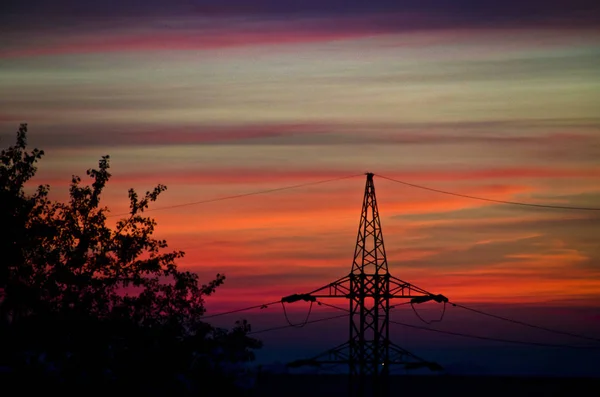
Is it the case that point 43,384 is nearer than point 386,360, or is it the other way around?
point 43,384

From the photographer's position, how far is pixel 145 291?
80625 millimetres

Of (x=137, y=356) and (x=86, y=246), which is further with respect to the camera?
(x=86, y=246)

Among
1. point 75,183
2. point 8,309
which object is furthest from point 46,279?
point 75,183

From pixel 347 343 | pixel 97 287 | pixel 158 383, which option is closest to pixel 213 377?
pixel 158 383

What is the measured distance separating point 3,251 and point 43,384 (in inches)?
509

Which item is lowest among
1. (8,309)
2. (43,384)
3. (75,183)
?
(43,384)

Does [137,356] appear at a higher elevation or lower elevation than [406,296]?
lower

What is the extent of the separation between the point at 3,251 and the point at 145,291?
950 cm

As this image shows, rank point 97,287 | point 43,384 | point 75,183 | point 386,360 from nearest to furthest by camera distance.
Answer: point 43,384 < point 97,287 < point 75,183 < point 386,360

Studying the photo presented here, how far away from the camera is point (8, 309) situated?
7944 cm

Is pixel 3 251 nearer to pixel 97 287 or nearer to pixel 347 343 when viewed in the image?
pixel 97 287

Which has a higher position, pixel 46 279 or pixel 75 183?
pixel 75 183

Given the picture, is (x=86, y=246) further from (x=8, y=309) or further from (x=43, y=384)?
(x=43, y=384)

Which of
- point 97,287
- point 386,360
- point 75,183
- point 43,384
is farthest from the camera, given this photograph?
point 386,360
